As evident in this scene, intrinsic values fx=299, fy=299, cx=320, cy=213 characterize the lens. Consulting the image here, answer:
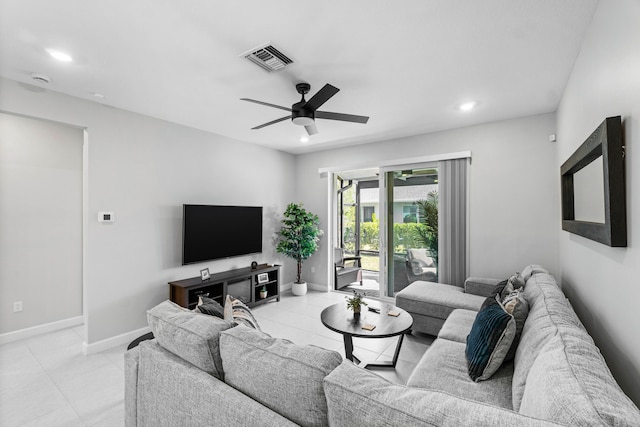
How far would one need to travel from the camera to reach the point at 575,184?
2367 millimetres

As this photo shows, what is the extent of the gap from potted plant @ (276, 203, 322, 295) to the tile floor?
4.34 ft

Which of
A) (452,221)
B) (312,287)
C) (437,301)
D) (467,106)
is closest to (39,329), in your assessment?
(312,287)

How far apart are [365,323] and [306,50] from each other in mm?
2279

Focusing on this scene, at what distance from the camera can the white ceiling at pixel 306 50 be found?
1.81m

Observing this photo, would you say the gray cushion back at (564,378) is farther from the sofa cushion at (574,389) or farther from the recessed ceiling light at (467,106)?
the recessed ceiling light at (467,106)

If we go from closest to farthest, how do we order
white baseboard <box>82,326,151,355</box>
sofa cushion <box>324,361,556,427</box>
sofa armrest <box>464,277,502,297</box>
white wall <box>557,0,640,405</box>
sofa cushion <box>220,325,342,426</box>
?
sofa cushion <box>324,361,556,427</box>
sofa cushion <box>220,325,342,426</box>
white wall <box>557,0,640,405</box>
white baseboard <box>82,326,151,355</box>
sofa armrest <box>464,277,502,297</box>

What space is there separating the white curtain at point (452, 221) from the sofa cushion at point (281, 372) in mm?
3488

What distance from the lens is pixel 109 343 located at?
10.7ft

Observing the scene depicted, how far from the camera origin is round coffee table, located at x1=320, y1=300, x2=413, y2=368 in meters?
2.47

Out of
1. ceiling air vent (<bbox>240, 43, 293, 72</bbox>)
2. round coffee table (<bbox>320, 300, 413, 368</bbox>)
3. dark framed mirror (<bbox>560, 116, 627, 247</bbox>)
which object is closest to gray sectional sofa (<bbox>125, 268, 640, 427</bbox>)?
dark framed mirror (<bbox>560, 116, 627, 247</bbox>)

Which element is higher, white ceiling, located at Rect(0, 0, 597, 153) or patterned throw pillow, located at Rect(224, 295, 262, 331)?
white ceiling, located at Rect(0, 0, 597, 153)

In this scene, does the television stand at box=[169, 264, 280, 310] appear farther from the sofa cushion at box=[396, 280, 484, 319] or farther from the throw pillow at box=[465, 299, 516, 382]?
the throw pillow at box=[465, 299, 516, 382]

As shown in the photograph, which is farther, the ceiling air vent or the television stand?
the television stand

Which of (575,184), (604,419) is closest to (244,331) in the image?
(604,419)
